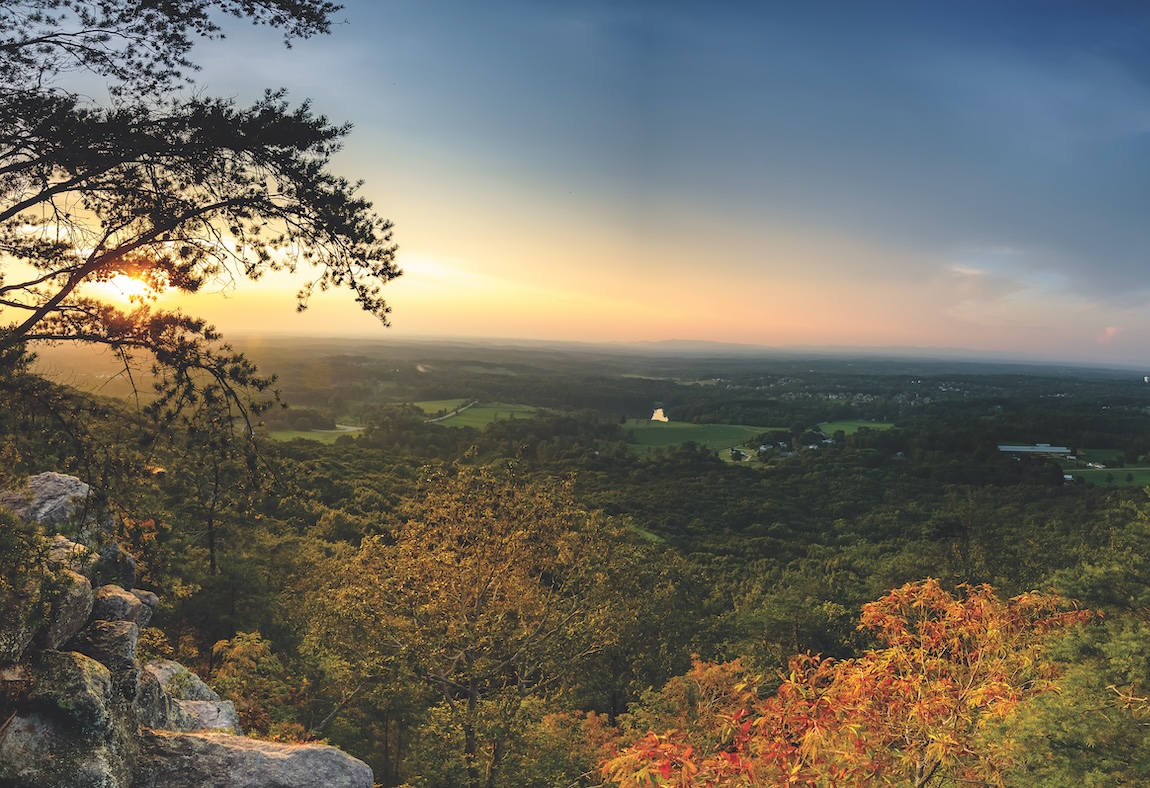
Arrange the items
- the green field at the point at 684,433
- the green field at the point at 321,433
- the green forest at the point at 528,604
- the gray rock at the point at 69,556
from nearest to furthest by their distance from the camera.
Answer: the gray rock at the point at 69,556, the green forest at the point at 528,604, the green field at the point at 321,433, the green field at the point at 684,433

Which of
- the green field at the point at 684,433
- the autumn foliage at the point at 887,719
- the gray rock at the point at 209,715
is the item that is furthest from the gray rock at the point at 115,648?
the green field at the point at 684,433

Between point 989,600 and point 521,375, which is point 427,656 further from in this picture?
point 521,375

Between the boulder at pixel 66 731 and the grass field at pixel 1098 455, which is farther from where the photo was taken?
the grass field at pixel 1098 455

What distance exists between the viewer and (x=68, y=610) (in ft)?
21.2

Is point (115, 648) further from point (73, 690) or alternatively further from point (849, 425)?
point (849, 425)

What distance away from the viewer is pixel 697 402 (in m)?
165

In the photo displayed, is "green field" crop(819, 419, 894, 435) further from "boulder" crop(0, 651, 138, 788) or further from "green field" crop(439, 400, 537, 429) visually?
"boulder" crop(0, 651, 138, 788)

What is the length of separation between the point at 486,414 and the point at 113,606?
121 meters

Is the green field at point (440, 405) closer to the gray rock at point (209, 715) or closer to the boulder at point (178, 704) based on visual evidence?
the boulder at point (178, 704)

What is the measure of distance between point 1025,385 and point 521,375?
175418 millimetres

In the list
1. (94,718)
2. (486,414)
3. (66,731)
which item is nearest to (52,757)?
(66,731)

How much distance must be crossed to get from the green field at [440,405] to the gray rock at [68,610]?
112m

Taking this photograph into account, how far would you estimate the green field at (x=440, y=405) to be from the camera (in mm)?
122562

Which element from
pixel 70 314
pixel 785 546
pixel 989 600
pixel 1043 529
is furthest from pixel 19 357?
pixel 1043 529
